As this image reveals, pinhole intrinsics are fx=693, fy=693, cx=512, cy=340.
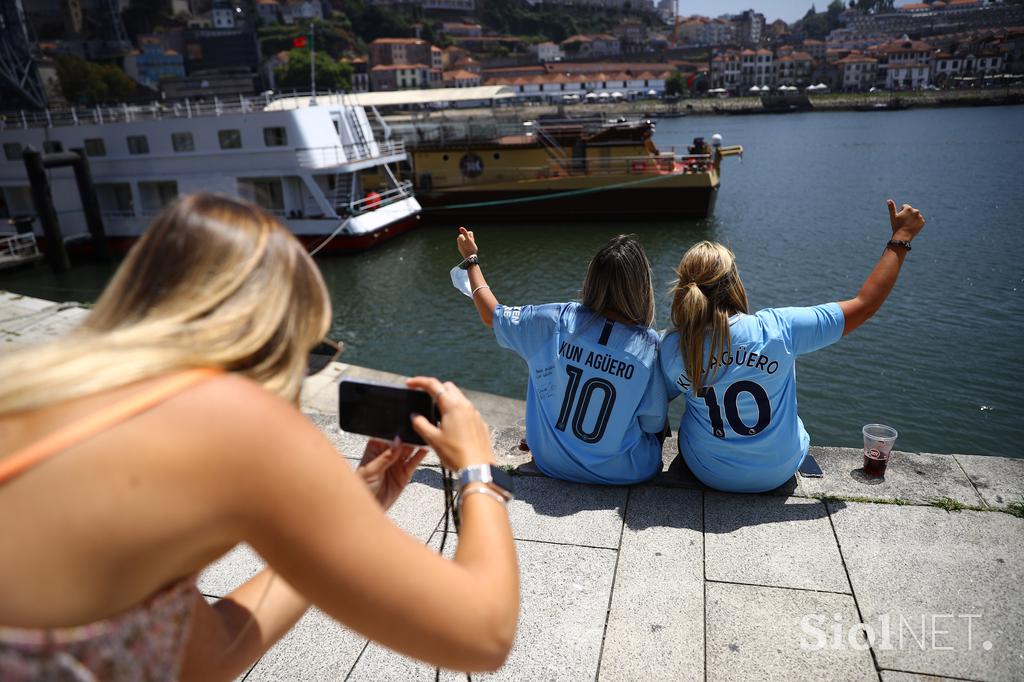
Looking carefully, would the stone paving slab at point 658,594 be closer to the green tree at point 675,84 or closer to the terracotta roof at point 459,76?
the green tree at point 675,84

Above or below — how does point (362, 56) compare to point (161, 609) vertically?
above

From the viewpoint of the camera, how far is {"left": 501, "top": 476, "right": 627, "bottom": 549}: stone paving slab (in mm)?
3346

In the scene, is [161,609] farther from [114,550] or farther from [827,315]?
[827,315]

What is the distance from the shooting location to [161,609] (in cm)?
93

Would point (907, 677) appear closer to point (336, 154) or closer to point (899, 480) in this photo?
point (899, 480)

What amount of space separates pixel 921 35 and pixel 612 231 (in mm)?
167430

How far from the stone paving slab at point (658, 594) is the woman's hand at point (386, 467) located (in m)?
1.47

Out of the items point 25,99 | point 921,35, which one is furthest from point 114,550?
point 921,35

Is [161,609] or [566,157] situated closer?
[161,609]

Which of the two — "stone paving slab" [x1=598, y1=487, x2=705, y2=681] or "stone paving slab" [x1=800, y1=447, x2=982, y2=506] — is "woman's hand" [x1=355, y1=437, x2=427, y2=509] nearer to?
"stone paving slab" [x1=598, y1=487, x2=705, y2=681]

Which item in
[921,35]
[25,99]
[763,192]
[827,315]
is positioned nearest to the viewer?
[827,315]

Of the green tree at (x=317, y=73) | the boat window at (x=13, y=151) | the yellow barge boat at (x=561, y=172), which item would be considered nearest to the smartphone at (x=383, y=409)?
the yellow barge boat at (x=561, y=172)

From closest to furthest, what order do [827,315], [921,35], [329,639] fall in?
1. [329,639]
2. [827,315]
3. [921,35]

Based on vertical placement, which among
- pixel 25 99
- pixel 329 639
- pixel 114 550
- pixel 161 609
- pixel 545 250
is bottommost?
pixel 545 250
